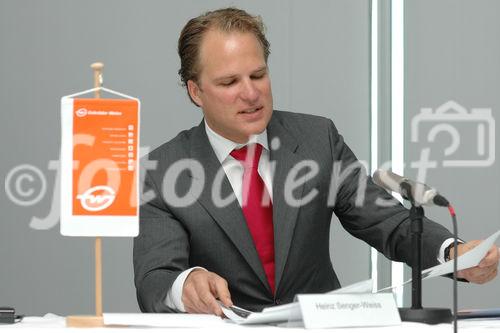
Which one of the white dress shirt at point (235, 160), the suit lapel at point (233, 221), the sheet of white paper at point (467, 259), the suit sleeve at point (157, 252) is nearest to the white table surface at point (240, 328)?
the sheet of white paper at point (467, 259)

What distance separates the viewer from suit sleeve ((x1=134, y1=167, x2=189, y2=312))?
1937mm

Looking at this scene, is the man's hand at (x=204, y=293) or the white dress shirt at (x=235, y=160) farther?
the white dress shirt at (x=235, y=160)

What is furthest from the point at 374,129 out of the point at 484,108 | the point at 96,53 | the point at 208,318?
the point at 208,318

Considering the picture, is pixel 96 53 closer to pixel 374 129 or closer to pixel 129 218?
pixel 374 129

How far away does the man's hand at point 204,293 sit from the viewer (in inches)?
66.0

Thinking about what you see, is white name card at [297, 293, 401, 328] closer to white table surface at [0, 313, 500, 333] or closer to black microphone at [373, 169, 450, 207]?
white table surface at [0, 313, 500, 333]

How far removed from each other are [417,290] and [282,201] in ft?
2.52

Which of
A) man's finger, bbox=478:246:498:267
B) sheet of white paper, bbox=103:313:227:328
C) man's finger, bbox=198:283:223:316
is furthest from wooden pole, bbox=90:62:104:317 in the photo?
man's finger, bbox=478:246:498:267

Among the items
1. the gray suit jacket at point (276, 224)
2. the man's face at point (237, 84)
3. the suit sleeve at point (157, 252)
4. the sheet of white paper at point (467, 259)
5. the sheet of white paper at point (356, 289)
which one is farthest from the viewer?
the man's face at point (237, 84)

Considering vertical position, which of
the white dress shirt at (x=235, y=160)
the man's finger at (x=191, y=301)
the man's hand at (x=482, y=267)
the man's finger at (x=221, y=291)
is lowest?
the man's finger at (x=191, y=301)

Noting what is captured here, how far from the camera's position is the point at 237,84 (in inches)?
90.0

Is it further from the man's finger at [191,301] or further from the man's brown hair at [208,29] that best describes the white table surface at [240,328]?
the man's brown hair at [208,29]

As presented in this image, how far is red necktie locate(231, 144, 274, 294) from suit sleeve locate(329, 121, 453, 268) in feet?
0.72

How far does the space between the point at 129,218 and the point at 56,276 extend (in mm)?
2166
